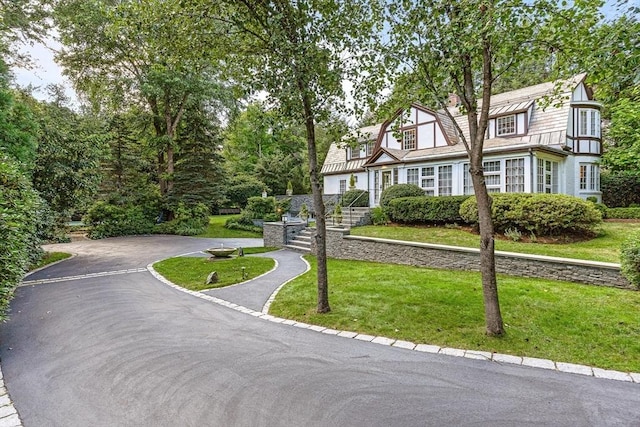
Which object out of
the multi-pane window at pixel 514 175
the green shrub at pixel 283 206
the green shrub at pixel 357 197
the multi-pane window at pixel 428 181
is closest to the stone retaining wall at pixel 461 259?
the multi-pane window at pixel 428 181

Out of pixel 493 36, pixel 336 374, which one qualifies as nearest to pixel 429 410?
pixel 336 374

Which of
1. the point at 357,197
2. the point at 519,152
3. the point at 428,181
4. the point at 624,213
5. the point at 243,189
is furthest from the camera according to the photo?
the point at 243,189

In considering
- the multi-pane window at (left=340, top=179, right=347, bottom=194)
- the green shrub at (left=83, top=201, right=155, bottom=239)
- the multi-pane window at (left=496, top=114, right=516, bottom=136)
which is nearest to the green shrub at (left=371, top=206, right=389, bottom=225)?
the multi-pane window at (left=496, top=114, right=516, bottom=136)

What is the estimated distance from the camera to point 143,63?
66.4 feet

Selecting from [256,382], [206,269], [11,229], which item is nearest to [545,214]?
[256,382]

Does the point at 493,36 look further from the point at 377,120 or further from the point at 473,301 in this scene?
the point at 473,301

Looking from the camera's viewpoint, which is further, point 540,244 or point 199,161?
point 199,161

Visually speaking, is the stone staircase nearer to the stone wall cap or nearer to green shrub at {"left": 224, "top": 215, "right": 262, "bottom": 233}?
the stone wall cap

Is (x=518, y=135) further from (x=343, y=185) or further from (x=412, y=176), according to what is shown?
(x=343, y=185)

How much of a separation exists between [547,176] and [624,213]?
3.36 m

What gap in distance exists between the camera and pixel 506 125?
1568cm

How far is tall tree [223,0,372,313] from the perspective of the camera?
5301mm

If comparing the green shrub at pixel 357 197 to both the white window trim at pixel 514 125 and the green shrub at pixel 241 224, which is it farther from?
the white window trim at pixel 514 125

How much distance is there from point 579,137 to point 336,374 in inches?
682
